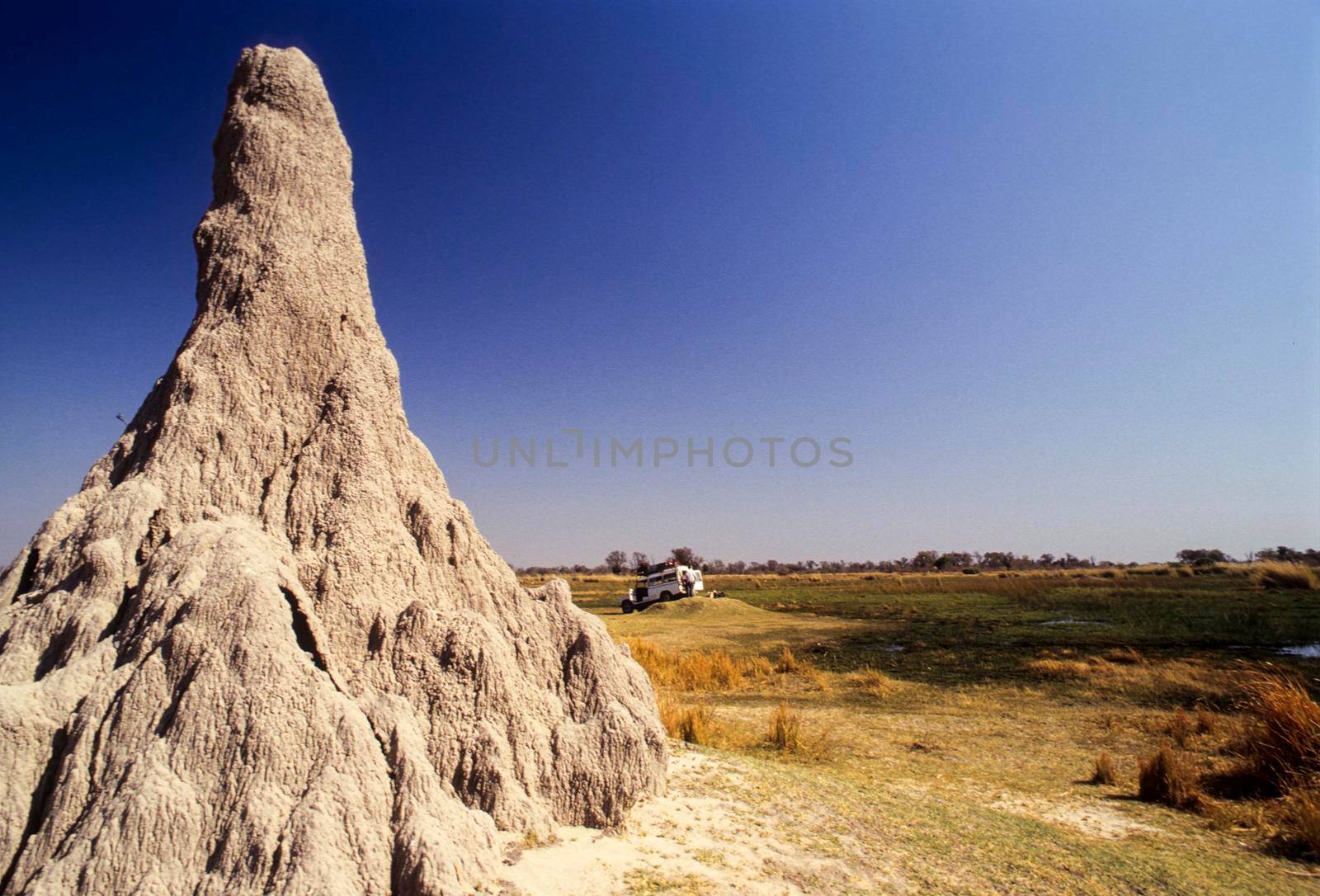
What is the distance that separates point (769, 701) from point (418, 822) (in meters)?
10.9

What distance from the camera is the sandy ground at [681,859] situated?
3.95m

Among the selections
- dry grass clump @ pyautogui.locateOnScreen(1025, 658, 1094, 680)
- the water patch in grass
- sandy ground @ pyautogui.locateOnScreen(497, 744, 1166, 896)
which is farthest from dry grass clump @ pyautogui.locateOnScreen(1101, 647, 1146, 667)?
sandy ground @ pyautogui.locateOnScreen(497, 744, 1166, 896)

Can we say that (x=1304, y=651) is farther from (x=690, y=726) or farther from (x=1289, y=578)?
(x=1289, y=578)

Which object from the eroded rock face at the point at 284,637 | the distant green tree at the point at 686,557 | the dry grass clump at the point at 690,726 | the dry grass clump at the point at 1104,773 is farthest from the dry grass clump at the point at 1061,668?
the distant green tree at the point at 686,557

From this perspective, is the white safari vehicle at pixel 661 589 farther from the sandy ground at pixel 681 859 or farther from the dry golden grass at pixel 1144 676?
the sandy ground at pixel 681 859

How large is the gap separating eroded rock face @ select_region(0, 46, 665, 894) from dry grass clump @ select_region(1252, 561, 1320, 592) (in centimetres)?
4799

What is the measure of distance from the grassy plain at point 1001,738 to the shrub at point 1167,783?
17 centimetres

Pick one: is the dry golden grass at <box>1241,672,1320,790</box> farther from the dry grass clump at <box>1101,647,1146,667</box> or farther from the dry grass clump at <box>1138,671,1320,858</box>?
the dry grass clump at <box>1101,647,1146,667</box>

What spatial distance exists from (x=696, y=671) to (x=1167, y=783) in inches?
372

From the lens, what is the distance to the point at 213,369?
509 cm

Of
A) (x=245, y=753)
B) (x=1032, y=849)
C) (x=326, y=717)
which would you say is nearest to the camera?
(x=245, y=753)

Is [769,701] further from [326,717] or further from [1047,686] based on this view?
[326,717]

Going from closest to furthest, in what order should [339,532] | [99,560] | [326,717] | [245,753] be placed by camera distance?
[245,753] → [326,717] → [99,560] → [339,532]

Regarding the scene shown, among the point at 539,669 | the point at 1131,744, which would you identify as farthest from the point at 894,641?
the point at 539,669
